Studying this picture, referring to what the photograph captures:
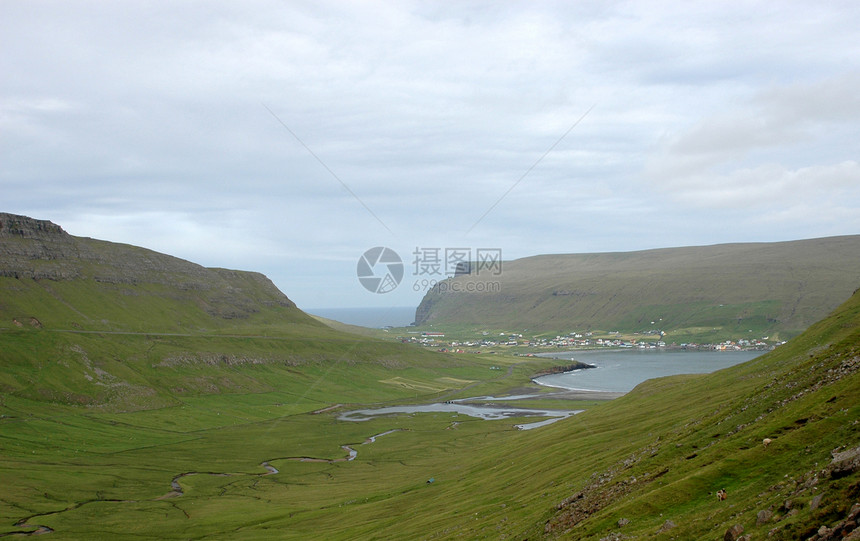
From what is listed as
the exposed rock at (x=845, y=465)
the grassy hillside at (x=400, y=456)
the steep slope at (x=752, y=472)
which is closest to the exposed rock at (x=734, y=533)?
the steep slope at (x=752, y=472)

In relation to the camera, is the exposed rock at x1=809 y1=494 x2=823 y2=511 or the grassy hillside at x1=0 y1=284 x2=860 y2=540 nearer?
the exposed rock at x1=809 y1=494 x2=823 y2=511

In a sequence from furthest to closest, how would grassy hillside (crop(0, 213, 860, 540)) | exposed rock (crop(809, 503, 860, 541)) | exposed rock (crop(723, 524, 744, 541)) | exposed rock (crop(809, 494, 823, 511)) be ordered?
grassy hillside (crop(0, 213, 860, 540)), exposed rock (crop(723, 524, 744, 541)), exposed rock (crop(809, 494, 823, 511)), exposed rock (crop(809, 503, 860, 541))

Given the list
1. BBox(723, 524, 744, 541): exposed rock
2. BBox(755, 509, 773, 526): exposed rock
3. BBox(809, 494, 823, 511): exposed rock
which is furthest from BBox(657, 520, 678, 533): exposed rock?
BBox(809, 494, 823, 511): exposed rock

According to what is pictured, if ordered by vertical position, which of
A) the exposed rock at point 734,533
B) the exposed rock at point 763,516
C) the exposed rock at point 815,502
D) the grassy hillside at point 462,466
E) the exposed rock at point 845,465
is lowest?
the grassy hillside at point 462,466

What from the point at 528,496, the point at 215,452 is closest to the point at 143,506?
the point at 215,452

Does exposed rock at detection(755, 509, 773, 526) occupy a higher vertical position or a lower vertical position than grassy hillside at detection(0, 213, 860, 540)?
higher

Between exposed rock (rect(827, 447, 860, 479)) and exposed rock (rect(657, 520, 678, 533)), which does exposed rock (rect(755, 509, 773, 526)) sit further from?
exposed rock (rect(657, 520, 678, 533))

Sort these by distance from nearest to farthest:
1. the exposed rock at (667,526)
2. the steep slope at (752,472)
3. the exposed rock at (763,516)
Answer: the steep slope at (752,472), the exposed rock at (763,516), the exposed rock at (667,526)

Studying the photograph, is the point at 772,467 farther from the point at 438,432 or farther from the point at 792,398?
the point at 438,432

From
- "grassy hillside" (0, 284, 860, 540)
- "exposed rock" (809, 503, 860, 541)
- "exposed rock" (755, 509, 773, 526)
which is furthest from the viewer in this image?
"grassy hillside" (0, 284, 860, 540)

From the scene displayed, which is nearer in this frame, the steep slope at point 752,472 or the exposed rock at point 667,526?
the steep slope at point 752,472

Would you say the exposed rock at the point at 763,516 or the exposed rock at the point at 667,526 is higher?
the exposed rock at the point at 763,516

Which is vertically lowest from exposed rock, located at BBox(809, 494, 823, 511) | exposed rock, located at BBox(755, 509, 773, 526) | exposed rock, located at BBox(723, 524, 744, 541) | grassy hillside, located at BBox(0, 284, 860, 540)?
grassy hillside, located at BBox(0, 284, 860, 540)

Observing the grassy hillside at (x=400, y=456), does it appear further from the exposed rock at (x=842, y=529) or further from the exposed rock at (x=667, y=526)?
the exposed rock at (x=842, y=529)
